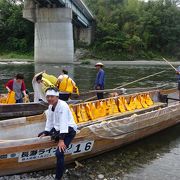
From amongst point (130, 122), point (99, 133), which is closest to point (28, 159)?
point (99, 133)

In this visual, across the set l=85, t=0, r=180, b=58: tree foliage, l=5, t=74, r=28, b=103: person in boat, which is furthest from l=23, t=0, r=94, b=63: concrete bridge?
l=5, t=74, r=28, b=103: person in boat

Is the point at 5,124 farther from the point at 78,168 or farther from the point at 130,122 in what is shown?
the point at 130,122

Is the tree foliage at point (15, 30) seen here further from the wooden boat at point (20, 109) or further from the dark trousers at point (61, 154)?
the dark trousers at point (61, 154)

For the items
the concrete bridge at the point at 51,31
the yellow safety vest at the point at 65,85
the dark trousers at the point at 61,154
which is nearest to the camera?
the dark trousers at the point at 61,154

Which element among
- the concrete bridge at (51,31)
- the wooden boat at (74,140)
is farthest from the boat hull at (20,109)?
the concrete bridge at (51,31)

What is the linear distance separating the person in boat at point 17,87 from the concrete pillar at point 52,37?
130ft

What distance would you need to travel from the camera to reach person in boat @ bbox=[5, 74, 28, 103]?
43.4 feet

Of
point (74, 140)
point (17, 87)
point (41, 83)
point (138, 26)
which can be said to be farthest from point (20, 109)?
point (138, 26)

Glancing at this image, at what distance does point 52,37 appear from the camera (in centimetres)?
5388

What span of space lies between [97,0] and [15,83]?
7100cm

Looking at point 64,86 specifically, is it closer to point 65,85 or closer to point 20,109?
point 65,85

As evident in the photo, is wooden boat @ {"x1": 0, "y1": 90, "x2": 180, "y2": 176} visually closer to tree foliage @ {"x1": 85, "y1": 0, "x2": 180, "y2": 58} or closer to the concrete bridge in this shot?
the concrete bridge

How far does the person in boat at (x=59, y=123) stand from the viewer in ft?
22.9

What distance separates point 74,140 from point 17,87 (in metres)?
5.83
